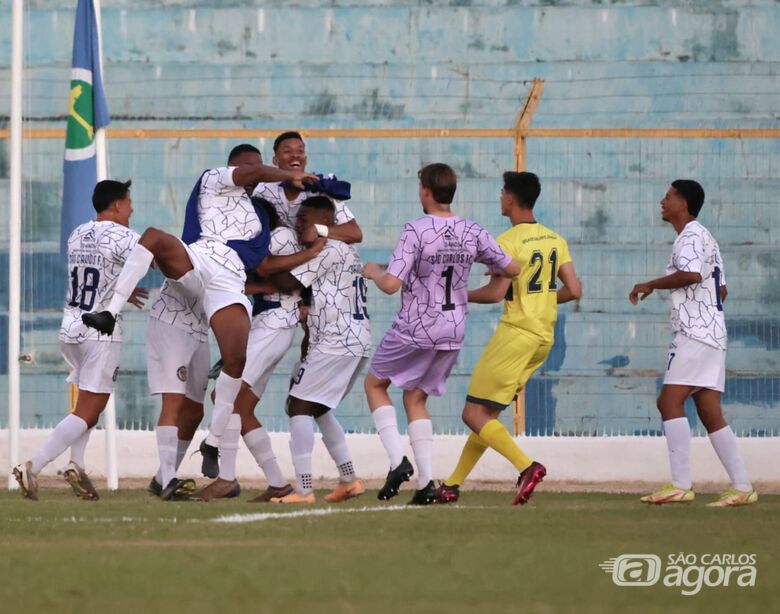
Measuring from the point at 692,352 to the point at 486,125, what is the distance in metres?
6.05

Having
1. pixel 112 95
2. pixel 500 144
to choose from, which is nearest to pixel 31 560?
pixel 500 144

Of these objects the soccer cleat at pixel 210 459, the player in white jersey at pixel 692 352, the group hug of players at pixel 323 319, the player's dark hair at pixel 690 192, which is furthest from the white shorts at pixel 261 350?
the player's dark hair at pixel 690 192

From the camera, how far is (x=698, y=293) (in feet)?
32.6

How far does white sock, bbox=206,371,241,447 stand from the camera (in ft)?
30.4

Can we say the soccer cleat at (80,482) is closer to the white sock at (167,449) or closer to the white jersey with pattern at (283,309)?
the white sock at (167,449)

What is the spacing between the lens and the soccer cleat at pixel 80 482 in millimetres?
9695

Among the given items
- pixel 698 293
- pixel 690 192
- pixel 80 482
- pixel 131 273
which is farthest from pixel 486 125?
pixel 131 273

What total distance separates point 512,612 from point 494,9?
43.6ft

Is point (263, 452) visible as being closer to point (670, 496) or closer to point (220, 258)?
point (220, 258)

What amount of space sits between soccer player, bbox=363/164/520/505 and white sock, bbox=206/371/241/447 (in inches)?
31.5

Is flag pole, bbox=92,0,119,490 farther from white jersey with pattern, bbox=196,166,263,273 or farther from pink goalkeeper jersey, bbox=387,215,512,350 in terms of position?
pink goalkeeper jersey, bbox=387,215,512,350

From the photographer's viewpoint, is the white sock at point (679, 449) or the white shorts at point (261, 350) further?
the white sock at point (679, 449)

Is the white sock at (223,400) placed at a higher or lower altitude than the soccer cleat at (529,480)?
higher

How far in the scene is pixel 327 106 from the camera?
52.6ft
